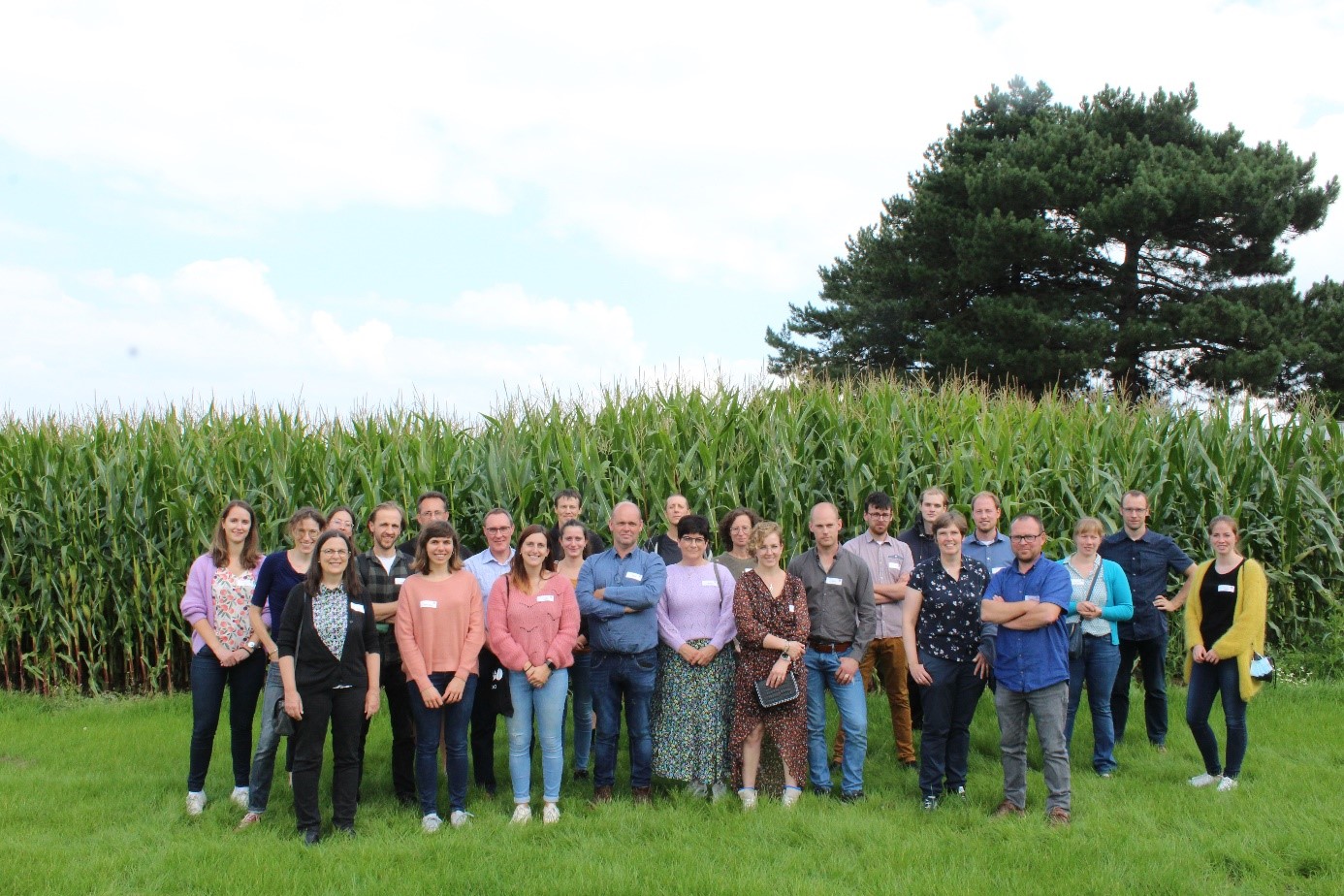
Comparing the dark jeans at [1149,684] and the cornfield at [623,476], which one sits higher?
the cornfield at [623,476]

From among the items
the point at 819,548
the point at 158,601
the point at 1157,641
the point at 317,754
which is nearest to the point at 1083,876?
the point at 819,548

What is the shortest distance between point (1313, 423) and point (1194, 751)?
14.1 feet

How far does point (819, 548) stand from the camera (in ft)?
20.1

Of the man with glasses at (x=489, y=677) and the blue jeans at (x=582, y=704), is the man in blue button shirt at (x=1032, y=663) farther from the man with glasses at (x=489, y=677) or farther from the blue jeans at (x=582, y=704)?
the man with glasses at (x=489, y=677)

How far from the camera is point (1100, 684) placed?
259 inches

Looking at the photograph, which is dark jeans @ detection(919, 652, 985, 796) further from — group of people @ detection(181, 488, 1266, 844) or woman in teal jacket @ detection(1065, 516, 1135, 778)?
woman in teal jacket @ detection(1065, 516, 1135, 778)

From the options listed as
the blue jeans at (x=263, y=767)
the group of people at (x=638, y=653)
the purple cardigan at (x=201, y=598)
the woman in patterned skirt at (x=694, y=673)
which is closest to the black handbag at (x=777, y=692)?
the group of people at (x=638, y=653)

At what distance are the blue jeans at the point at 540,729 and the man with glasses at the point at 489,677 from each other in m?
0.16

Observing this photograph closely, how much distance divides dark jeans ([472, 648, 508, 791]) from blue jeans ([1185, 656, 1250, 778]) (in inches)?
164

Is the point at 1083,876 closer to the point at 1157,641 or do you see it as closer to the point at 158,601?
the point at 1157,641

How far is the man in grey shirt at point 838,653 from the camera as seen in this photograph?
5988 mm

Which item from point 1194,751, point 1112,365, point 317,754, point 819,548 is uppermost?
point 1112,365

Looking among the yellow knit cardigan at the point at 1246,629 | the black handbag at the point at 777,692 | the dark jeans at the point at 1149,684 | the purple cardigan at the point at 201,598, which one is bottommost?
the dark jeans at the point at 1149,684

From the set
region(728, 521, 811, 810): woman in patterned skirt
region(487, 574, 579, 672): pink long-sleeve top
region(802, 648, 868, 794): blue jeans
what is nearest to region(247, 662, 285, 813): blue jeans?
region(487, 574, 579, 672): pink long-sleeve top
